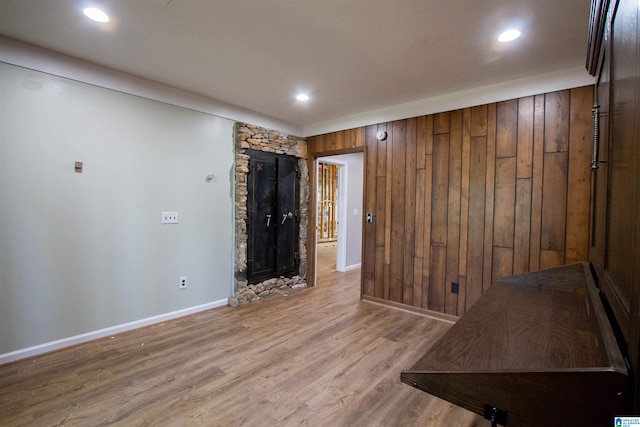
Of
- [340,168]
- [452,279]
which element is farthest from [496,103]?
[340,168]

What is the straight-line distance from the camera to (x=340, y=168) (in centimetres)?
559

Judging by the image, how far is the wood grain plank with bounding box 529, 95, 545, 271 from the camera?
275 centimetres

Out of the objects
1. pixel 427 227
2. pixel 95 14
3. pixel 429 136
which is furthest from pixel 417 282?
pixel 95 14

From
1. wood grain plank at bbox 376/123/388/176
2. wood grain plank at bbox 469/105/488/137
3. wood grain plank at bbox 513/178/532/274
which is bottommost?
wood grain plank at bbox 513/178/532/274

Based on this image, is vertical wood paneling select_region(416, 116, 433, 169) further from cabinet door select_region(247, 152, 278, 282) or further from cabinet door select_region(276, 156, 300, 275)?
cabinet door select_region(247, 152, 278, 282)

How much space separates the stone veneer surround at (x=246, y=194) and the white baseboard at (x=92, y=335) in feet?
1.50

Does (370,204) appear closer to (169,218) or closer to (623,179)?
(169,218)

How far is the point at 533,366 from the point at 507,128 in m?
2.72

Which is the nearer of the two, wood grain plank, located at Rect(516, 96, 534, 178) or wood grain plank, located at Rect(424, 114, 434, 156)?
wood grain plank, located at Rect(516, 96, 534, 178)

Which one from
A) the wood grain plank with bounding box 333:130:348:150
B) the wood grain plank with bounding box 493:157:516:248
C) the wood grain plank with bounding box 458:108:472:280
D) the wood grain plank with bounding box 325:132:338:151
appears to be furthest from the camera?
the wood grain plank with bounding box 325:132:338:151

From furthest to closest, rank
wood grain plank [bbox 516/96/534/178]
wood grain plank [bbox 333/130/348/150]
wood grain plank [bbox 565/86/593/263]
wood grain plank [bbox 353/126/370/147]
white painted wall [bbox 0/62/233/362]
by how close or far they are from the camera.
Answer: wood grain plank [bbox 333/130/348/150]
wood grain plank [bbox 353/126/370/147]
wood grain plank [bbox 516/96/534/178]
wood grain plank [bbox 565/86/593/263]
white painted wall [bbox 0/62/233/362]

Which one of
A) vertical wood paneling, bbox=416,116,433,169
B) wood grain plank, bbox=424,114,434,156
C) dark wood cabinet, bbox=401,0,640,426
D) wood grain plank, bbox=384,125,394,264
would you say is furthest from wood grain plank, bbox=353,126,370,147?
dark wood cabinet, bbox=401,0,640,426

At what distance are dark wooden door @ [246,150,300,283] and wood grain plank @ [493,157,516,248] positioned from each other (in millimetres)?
2637

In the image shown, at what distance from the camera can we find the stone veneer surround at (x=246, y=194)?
12.3 ft
